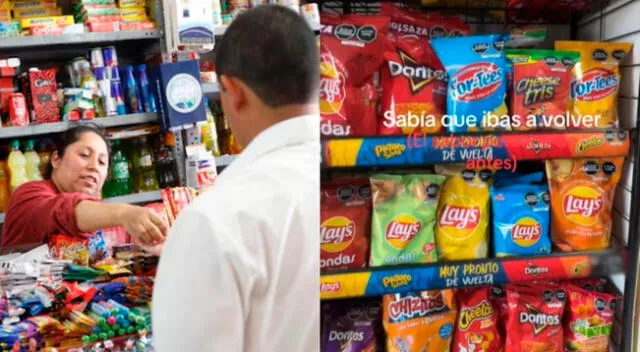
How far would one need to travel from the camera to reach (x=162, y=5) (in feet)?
10.6

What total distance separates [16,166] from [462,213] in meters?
2.60

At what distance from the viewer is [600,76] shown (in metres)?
0.86

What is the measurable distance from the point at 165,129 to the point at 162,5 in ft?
2.10

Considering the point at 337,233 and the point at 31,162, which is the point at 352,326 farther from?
the point at 31,162

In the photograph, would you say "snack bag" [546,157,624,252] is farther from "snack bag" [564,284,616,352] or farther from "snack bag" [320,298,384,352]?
"snack bag" [320,298,384,352]

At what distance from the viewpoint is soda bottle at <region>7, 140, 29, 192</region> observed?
3.06 meters

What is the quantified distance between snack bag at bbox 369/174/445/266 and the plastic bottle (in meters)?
2.48

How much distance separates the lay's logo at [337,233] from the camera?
1.02 m

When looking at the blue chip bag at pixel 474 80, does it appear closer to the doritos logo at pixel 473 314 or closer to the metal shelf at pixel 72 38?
the doritos logo at pixel 473 314

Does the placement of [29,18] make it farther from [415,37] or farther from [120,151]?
[415,37]

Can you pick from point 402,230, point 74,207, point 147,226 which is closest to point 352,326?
point 402,230

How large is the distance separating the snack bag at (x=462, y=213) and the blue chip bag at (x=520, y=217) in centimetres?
3

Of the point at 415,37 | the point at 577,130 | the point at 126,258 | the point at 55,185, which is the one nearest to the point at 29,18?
the point at 55,185

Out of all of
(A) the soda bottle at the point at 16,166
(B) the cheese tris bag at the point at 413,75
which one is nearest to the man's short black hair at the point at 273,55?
(B) the cheese tris bag at the point at 413,75
